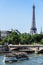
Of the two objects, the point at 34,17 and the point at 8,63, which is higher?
the point at 34,17

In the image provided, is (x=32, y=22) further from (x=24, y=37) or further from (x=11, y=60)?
(x=11, y=60)

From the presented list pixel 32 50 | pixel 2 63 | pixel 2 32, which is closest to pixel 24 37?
pixel 32 50

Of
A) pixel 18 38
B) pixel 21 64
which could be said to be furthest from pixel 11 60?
pixel 18 38

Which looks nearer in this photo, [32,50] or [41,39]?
[32,50]

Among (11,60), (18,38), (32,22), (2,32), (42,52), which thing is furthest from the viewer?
(2,32)

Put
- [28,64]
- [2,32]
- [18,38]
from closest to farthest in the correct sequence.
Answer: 1. [28,64]
2. [18,38]
3. [2,32]

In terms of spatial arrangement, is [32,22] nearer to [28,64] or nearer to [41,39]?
[41,39]

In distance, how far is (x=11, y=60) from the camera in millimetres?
44500

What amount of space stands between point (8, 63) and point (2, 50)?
22.5 meters

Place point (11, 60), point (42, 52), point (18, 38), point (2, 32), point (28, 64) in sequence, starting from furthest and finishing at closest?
point (2, 32) < point (18, 38) < point (42, 52) < point (11, 60) < point (28, 64)

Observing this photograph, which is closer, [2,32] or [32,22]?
[32,22]

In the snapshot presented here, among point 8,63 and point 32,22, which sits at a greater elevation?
point 32,22

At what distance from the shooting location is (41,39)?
8762 cm

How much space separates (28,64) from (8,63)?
Result: 11.3ft
